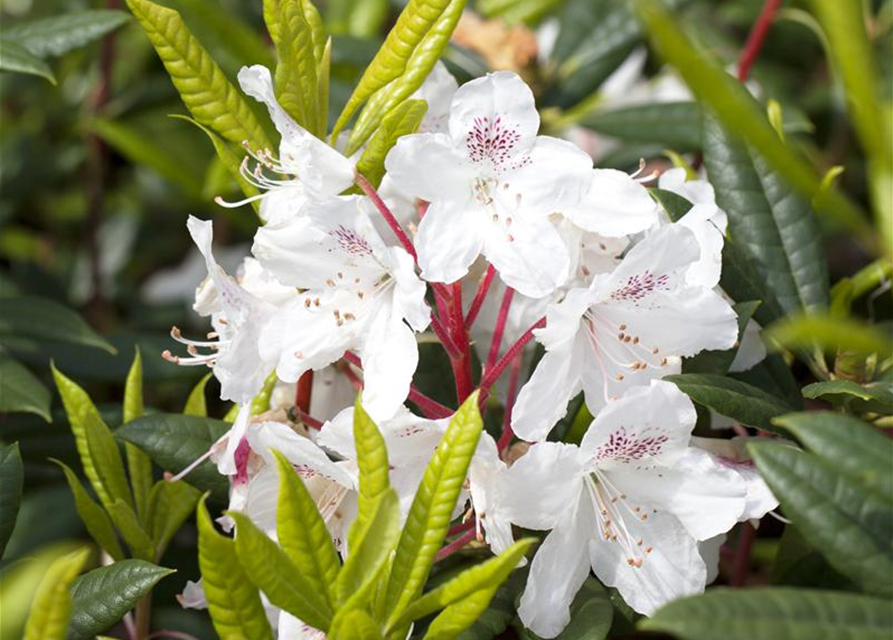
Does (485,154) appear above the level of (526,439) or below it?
above

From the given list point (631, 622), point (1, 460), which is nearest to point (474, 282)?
point (631, 622)

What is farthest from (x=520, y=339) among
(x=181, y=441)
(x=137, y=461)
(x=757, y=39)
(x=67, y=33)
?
(x=757, y=39)

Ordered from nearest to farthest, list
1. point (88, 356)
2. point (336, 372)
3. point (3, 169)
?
1. point (336, 372)
2. point (88, 356)
3. point (3, 169)

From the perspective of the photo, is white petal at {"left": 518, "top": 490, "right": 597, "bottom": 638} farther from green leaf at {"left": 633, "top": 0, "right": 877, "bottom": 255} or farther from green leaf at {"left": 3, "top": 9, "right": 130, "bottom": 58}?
green leaf at {"left": 3, "top": 9, "right": 130, "bottom": 58}

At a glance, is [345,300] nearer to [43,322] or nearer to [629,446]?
[629,446]

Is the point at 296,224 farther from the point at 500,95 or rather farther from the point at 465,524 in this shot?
the point at 465,524

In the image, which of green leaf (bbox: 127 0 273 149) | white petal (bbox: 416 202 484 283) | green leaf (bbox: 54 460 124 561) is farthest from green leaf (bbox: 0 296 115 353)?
white petal (bbox: 416 202 484 283)

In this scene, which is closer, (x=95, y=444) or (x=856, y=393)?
(x=856, y=393)
